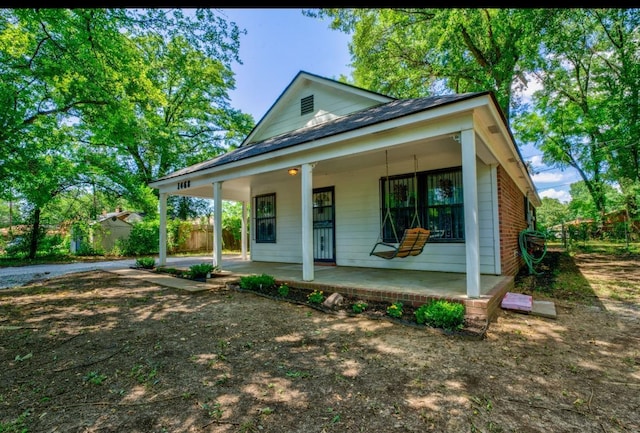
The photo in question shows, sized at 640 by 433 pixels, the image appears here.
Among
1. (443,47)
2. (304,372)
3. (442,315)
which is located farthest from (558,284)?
(443,47)

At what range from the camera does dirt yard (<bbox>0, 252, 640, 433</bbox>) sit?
1939 millimetres

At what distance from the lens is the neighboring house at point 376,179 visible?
4.23m

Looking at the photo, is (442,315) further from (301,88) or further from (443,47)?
(443,47)

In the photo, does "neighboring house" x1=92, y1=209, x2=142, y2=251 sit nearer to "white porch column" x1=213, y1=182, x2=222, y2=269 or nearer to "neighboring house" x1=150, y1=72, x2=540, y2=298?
"neighboring house" x1=150, y1=72, x2=540, y2=298

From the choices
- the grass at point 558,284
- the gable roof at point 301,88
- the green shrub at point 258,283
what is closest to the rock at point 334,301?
the green shrub at point 258,283

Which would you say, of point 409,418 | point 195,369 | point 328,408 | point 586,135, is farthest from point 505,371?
point 586,135

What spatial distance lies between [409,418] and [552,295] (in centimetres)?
498

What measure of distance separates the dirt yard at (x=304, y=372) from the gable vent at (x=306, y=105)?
579 centimetres

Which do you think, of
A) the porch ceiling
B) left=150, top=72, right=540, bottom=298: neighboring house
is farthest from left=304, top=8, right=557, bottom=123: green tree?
the porch ceiling

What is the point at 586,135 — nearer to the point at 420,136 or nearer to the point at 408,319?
the point at 420,136

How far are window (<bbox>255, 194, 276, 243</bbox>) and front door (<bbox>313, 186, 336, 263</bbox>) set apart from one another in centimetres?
172

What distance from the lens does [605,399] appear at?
2168 millimetres

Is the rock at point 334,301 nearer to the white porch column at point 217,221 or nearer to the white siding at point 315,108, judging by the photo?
the white porch column at point 217,221

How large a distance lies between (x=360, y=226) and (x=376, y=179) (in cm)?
120
